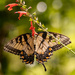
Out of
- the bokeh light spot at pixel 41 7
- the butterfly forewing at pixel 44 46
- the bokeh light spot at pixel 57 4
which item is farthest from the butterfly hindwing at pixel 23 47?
the bokeh light spot at pixel 57 4

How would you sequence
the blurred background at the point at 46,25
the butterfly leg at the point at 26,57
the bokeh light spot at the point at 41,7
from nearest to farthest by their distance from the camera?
the butterfly leg at the point at 26,57 → the blurred background at the point at 46,25 → the bokeh light spot at the point at 41,7

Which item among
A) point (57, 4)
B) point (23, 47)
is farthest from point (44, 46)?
point (57, 4)

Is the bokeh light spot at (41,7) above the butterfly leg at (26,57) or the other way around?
above

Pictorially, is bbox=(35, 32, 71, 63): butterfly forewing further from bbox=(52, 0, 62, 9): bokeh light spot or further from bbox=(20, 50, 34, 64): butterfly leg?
bbox=(52, 0, 62, 9): bokeh light spot

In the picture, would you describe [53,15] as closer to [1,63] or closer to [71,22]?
[71,22]

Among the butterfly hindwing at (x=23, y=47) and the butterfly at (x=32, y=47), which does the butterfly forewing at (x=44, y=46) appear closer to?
the butterfly at (x=32, y=47)

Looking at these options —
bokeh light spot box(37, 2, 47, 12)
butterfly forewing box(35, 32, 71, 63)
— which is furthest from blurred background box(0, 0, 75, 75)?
butterfly forewing box(35, 32, 71, 63)

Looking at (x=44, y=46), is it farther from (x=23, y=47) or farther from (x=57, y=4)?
(x=57, y=4)
